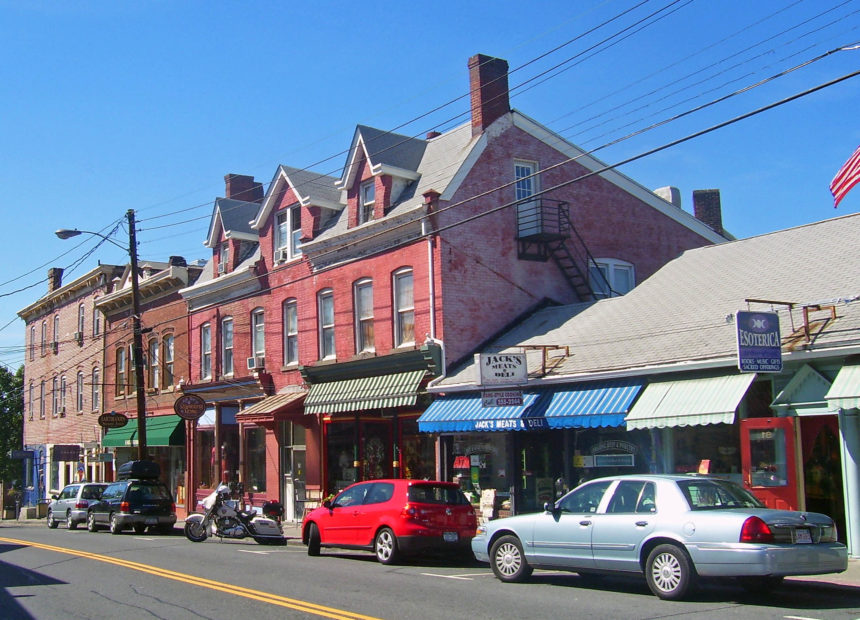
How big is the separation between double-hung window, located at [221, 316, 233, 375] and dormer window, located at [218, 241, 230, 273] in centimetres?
187

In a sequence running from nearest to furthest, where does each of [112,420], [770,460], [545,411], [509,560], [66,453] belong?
[509,560]
[770,460]
[545,411]
[112,420]
[66,453]

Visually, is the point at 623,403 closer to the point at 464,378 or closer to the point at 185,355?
the point at 464,378

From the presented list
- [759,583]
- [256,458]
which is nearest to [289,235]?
[256,458]

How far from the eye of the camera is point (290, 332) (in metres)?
28.4

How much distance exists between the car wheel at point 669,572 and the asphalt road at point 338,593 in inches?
5.9

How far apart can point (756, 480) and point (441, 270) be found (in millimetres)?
9545

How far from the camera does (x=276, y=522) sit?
807 inches

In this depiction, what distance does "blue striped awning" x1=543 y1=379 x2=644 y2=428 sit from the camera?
17.0m

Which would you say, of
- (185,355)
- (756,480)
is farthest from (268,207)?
(756,480)

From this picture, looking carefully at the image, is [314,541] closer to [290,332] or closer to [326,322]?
[326,322]

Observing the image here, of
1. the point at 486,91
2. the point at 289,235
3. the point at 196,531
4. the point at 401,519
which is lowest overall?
the point at 196,531

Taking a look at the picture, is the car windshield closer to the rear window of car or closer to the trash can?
the rear window of car

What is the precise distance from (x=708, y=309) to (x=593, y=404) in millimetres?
3077

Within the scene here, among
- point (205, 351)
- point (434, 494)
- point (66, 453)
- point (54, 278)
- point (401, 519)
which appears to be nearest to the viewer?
point (401, 519)
